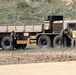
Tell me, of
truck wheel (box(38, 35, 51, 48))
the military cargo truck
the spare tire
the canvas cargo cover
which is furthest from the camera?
the spare tire

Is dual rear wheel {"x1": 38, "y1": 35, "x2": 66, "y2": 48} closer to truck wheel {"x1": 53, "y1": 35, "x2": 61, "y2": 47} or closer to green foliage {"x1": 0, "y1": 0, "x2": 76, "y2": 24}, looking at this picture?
truck wheel {"x1": 53, "y1": 35, "x2": 61, "y2": 47}

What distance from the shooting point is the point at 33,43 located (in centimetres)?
3625

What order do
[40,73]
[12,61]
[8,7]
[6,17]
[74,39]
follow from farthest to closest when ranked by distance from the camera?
[8,7] < [6,17] < [74,39] < [12,61] < [40,73]

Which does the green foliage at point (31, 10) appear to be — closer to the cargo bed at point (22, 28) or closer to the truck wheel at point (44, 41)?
the cargo bed at point (22, 28)

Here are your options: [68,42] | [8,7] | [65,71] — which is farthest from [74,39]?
[8,7]

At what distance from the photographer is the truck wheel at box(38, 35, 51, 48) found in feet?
116

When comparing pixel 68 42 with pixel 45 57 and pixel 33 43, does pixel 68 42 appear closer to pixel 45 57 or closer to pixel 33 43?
pixel 33 43

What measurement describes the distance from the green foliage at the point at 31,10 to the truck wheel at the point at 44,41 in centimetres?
1164

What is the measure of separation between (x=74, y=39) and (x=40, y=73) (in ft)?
47.5

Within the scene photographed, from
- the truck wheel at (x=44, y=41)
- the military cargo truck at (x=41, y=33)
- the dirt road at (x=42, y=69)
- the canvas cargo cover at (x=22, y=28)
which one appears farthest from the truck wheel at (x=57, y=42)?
the dirt road at (x=42, y=69)

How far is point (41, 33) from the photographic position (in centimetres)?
3597

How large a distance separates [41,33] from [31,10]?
628 inches

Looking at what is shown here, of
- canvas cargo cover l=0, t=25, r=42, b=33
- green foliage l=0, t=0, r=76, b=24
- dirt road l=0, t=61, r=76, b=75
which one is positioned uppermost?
green foliage l=0, t=0, r=76, b=24

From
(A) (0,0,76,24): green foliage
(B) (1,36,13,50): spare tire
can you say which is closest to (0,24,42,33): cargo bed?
(B) (1,36,13,50): spare tire
